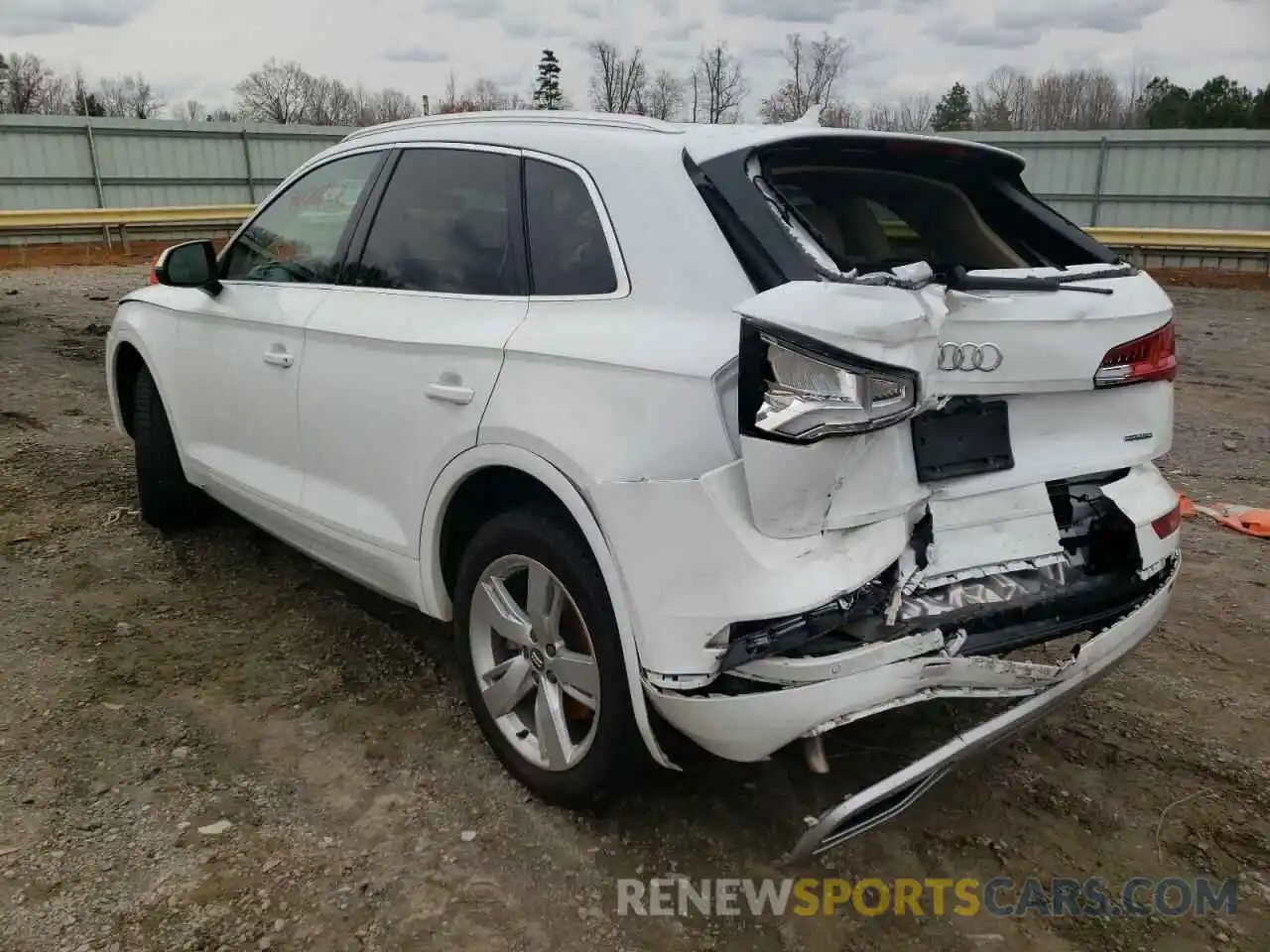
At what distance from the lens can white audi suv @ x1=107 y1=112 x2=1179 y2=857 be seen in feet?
6.89

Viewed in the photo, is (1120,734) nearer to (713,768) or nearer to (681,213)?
(713,768)

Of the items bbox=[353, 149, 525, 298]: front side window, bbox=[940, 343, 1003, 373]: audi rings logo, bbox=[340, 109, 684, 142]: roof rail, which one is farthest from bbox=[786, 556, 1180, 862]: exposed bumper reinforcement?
bbox=[340, 109, 684, 142]: roof rail

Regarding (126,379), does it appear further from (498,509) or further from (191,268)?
(498,509)

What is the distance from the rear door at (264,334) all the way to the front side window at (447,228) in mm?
217

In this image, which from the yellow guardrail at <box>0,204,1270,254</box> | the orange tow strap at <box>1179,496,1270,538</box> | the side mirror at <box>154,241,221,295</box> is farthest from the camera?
the yellow guardrail at <box>0,204,1270,254</box>

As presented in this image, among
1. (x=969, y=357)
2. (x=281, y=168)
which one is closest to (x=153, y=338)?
(x=969, y=357)

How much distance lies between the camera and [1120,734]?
3166mm

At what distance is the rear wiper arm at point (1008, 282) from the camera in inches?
90.0

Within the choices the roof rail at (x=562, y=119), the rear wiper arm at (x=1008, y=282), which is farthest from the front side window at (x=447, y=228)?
the rear wiper arm at (x=1008, y=282)

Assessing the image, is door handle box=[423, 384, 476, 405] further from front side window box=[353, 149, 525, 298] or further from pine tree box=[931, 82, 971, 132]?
pine tree box=[931, 82, 971, 132]

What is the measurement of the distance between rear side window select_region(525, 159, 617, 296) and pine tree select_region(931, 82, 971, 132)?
32.1 metres

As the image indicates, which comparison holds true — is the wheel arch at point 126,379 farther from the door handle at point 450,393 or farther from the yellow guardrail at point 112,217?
the yellow guardrail at point 112,217

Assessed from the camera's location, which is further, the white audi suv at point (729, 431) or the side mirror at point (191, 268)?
the side mirror at point (191, 268)

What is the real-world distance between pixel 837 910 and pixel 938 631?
77cm
